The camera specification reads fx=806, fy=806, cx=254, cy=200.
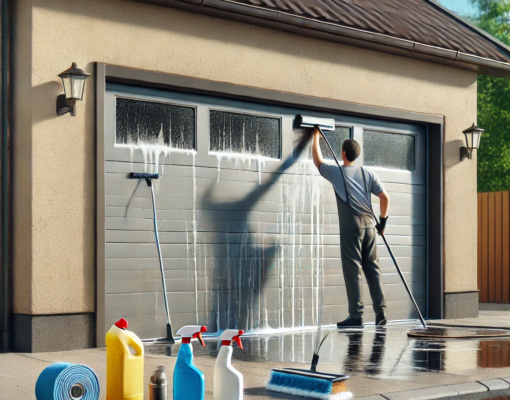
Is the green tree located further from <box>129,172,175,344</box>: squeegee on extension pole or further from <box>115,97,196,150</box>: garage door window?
<box>129,172,175,344</box>: squeegee on extension pole

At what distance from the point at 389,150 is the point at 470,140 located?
4.46 ft

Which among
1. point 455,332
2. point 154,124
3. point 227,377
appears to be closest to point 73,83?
point 154,124

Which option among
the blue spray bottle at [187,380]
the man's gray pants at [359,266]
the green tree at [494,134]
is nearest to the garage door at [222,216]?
the man's gray pants at [359,266]

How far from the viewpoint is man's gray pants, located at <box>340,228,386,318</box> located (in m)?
9.67

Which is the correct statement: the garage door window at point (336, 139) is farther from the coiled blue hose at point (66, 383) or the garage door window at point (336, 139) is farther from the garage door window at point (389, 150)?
the coiled blue hose at point (66, 383)

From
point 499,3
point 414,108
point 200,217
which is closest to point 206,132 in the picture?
point 200,217

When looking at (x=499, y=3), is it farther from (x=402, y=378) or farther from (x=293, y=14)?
(x=402, y=378)

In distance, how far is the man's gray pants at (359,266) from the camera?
967 centimetres

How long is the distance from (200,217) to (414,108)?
3.93m

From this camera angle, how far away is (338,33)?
32.7 feet

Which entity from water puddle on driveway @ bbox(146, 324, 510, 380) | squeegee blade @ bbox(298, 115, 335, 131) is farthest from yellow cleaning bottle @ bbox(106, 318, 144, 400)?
squeegee blade @ bbox(298, 115, 335, 131)

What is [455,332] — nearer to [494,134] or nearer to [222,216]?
[222,216]

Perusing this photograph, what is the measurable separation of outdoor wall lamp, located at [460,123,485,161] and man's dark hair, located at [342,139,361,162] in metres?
2.46

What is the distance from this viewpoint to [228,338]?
188 inches
